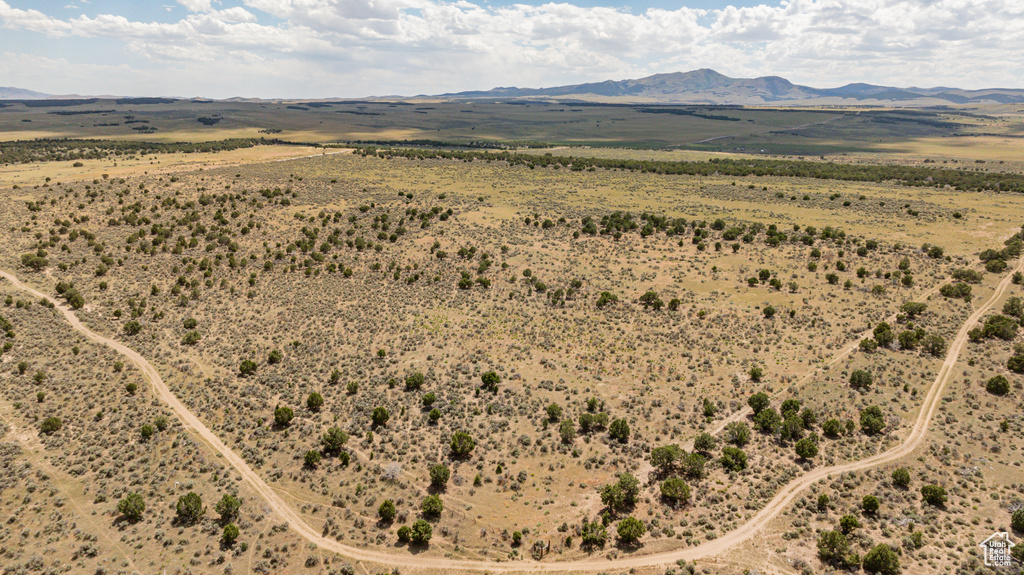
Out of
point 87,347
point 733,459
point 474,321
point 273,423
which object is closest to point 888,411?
point 733,459

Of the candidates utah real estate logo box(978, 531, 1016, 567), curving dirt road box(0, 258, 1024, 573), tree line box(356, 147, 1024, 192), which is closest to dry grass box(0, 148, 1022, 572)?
curving dirt road box(0, 258, 1024, 573)

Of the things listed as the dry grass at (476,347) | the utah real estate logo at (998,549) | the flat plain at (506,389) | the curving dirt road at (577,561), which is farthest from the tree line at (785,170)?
the utah real estate logo at (998,549)

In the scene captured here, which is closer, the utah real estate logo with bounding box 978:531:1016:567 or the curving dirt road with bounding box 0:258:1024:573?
the utah real estate logo with bounding box 978:531:1016:567

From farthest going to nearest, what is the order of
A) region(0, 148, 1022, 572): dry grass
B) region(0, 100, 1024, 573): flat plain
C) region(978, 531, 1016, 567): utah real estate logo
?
region(0, 148, 1022, 572): dry grass < region(0, 100, 1024, 573): flat plain < region(978, 531, 1016, 567): utah real estate logo

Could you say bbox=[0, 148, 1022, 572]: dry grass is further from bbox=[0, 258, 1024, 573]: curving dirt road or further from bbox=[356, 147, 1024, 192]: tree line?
bbox=[356, 147, 1024, 192]: tree line

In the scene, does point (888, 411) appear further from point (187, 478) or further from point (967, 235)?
point (967, 235)

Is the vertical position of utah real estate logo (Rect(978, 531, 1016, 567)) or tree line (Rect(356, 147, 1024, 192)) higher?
tree line (Rect(356, 147, 1024, 192))
